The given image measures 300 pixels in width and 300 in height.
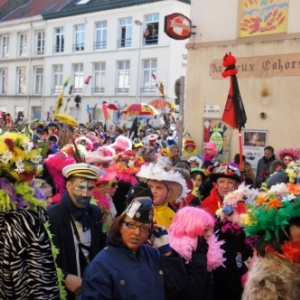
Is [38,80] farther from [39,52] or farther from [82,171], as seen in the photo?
[82,171]

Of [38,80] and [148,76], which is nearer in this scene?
[148,76]

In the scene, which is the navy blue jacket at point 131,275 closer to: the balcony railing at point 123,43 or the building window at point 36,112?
the balcony railing at point 123,43

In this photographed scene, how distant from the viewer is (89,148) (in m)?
9.70

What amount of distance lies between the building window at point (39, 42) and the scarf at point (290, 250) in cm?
4109

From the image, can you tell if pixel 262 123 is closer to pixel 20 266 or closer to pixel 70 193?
pixel 70 193

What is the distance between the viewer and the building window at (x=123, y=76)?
35.4 m

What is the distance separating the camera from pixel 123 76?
3569cm

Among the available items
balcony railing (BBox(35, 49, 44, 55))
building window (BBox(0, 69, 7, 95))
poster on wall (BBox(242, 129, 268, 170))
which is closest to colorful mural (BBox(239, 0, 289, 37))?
poster on wall (BBox(242, 129, 268, 170))

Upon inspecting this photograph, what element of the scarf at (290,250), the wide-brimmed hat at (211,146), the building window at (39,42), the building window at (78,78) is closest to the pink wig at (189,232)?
the scarf at (290,250)

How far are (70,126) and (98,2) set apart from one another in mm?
23301

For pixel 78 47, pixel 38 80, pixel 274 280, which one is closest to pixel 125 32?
pixel 78 47

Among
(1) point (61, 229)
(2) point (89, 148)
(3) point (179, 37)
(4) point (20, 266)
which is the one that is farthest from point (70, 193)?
(3) point (179, 37)

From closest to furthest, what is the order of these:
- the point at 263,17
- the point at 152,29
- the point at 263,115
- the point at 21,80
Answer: the point at 263,17
the point at 263,115
the point at 152,29
the point at 21,80

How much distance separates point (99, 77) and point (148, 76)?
16.2ft
